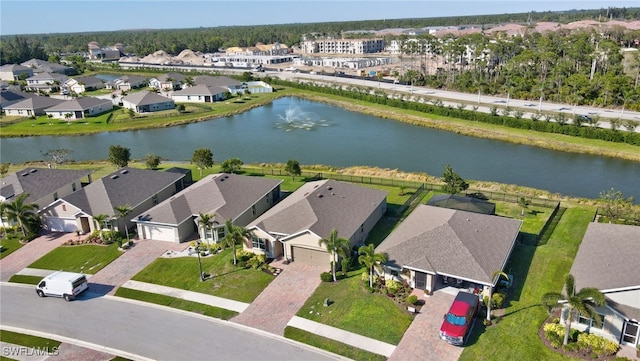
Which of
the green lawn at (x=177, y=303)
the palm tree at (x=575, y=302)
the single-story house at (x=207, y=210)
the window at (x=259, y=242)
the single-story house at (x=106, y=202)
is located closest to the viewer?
the palm tree at (x=575, y=302)

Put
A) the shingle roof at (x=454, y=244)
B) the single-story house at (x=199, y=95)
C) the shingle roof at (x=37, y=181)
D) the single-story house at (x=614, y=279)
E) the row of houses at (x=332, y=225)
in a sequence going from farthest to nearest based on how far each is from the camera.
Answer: the single-story house at (x=199, y=95) → the shingle roof at (x=37, y=181) → the shingle roof at (x=454, y=244) → the row of houses at (x=332, y=225) → the single-story house at (x=614, y=279)

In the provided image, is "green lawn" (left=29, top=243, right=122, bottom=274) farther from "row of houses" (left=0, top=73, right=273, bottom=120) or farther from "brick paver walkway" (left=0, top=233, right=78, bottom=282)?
"row of houses" (left=0, top=73, right=273, bottom=120)

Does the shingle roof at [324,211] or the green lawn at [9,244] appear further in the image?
the green lawn at [9,244]

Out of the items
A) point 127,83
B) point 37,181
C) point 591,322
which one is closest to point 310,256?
point 591,322

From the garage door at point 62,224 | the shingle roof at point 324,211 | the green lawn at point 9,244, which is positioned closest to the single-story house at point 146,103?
the garage door at point 62,224

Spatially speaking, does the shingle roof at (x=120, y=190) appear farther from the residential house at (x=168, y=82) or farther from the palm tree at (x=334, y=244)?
the residential house at (x=168, y=82)

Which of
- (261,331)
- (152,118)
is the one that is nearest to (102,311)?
(261,331)
